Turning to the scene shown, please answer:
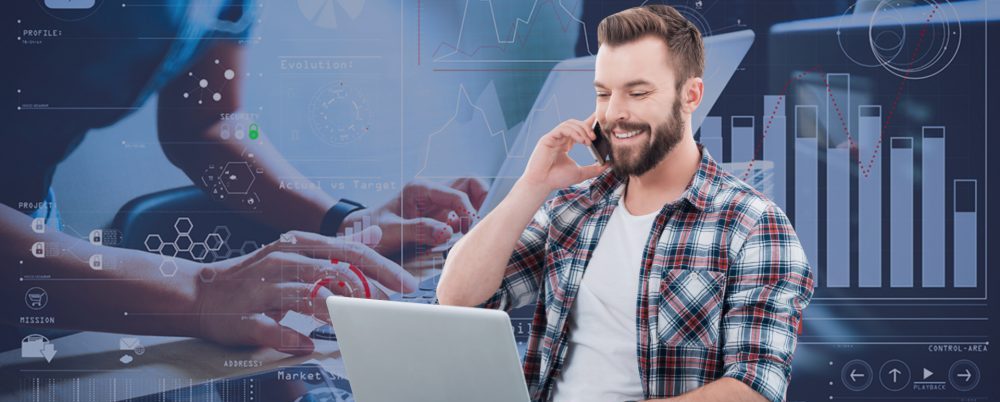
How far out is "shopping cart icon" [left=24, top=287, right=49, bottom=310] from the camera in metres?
3.23

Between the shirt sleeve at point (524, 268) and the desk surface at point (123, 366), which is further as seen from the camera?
the desk surface at point (123, 366)

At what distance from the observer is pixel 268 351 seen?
3193mm

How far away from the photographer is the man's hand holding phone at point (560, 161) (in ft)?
5.83

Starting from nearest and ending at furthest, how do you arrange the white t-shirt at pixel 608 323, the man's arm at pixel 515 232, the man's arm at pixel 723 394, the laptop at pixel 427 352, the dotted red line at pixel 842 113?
the laptop at pixel 427 352
the man's arm at pixel 723 394
the white t-shirt at pixel 608 323
the man's arm at pixel 515 232
the dotted red line at pixel 842 113

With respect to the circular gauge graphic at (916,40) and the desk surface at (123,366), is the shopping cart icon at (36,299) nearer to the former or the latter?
the desk surface at (123,366)

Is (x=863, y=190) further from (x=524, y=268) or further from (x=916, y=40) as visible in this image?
(x=524, y=268)

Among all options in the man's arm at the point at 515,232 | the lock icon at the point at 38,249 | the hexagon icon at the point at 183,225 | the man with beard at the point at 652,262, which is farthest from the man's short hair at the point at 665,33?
the lock icon at the point at 38,249

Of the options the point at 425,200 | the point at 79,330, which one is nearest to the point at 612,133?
the point at 425,200

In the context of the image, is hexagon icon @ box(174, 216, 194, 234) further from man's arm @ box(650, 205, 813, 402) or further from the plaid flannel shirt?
man's arm @ box(650, 205, 813, 402)

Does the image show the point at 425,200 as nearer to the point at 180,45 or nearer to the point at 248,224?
the point at 248,224

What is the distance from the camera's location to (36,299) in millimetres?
3230

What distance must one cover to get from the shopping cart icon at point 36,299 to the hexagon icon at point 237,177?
740mm

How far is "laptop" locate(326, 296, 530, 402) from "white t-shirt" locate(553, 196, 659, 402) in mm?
307

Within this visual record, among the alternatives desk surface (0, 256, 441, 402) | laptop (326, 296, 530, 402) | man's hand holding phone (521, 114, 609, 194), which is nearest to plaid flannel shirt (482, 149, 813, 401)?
man's hand holding phone (521, 114, 609, 194)
